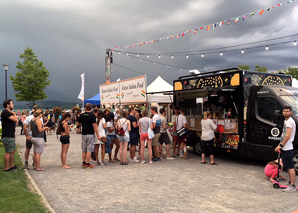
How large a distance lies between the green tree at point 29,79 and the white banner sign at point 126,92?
812 inches

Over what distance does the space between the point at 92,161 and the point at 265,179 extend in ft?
16.6

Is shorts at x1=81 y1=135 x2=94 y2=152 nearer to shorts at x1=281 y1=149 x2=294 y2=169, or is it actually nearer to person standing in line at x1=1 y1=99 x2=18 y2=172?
person standing in line at x1=1 y1=99 x2=18 y2=172

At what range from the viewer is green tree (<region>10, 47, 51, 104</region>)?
33.5 metres

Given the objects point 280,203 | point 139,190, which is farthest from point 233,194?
point 139,190

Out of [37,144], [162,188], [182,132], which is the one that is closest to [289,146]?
[162,188]

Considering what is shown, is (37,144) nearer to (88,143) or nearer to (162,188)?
(88,143)

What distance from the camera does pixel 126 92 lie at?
1344 cm

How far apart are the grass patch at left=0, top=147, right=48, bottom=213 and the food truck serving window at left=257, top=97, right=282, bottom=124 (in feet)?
19.0

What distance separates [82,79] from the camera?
22.3 m

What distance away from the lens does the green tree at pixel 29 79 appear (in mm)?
33500

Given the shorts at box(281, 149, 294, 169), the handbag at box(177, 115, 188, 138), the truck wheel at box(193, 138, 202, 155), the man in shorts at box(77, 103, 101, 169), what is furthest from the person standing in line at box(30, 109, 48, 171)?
the shorts at box(281, 149, 294, 169)

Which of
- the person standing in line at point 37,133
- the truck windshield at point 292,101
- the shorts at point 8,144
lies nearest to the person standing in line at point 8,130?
the shorts at point 8,144

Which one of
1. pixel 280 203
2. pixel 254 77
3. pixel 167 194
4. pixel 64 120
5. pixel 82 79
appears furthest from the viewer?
pixel 82 79

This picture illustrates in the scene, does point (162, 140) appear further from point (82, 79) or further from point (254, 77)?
point (82, 79)
